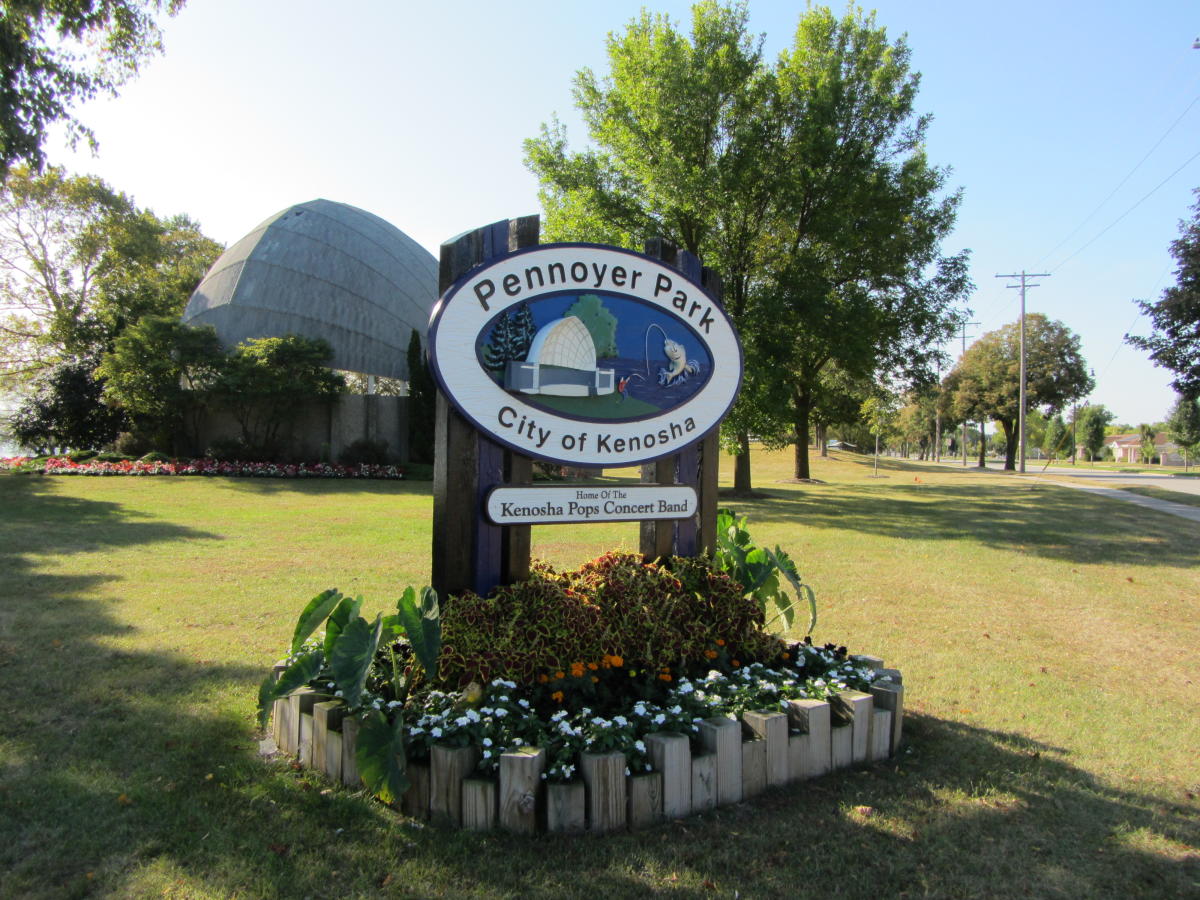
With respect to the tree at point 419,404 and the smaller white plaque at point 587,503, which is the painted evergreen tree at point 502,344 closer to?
the smaller white plaque at point 587,503

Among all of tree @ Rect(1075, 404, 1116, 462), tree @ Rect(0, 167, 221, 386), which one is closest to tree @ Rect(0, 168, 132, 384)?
tree @ Rect(0, 167, 221, 386)

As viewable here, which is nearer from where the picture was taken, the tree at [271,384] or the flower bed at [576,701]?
the flower bed at [576,701]

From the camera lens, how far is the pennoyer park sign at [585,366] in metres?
3.83

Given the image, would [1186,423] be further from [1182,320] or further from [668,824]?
[668,824]

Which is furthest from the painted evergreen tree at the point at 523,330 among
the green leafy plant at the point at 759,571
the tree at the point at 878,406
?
the tree at the point at 878,406

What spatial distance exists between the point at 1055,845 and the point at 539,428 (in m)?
3.03

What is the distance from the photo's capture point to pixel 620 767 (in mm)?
2859

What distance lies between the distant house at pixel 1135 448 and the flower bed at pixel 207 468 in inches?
4098

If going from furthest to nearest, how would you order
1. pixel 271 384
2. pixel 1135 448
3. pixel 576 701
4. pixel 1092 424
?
pixel 1135 448 < pixel 1092 424 < pixel 271 384 < pixel 576 701

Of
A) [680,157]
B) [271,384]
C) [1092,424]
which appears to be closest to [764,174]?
[680,157]

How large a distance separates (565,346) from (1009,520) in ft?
46.4

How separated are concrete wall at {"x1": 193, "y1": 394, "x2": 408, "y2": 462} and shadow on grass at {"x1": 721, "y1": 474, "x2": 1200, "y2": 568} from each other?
14.8m

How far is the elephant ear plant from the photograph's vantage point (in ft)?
9.45

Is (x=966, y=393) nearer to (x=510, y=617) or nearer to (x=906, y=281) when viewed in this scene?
(x=906, y=281)
